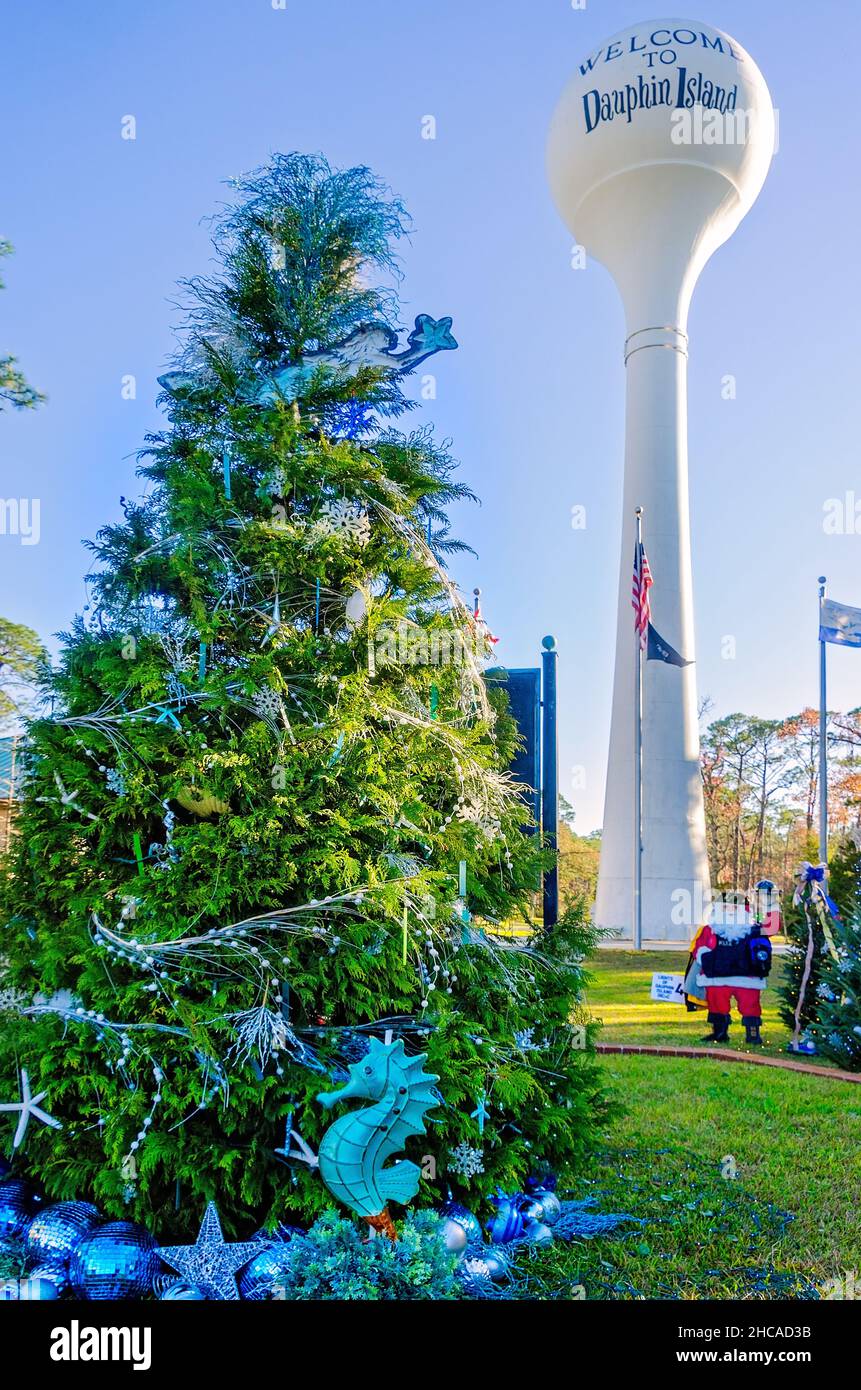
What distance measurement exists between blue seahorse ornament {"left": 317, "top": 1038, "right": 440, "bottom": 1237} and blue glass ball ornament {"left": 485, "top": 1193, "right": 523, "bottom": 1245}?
562 mm

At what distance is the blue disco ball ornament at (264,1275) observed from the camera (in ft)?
10.1

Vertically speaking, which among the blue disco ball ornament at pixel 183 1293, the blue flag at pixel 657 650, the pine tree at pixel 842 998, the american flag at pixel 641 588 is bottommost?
the pine tree at pixel 842 998

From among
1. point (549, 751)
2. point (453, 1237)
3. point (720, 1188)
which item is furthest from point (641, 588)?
point (453, 1237)

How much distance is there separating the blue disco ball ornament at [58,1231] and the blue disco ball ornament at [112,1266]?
0.18 ft

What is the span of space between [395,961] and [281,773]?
875mm

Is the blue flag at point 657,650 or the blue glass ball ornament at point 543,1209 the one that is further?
the blue flag at point 657,650

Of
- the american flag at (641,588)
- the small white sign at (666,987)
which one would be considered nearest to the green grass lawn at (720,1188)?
the small white sign at (666,987)

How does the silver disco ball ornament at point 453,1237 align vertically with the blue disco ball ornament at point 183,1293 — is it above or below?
above

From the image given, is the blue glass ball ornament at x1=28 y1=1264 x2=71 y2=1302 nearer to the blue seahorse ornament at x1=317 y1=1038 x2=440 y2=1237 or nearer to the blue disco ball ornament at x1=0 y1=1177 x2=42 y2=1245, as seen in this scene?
the blue disco ball ornament at x1=0 y1=1177 x2=42 y2=1245

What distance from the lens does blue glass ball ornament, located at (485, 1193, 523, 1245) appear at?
3.67m

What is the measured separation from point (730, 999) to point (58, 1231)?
309 inches

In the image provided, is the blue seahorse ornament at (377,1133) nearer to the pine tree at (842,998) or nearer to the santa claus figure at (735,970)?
the pine tree at (842,998)

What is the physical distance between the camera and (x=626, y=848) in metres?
21.7
